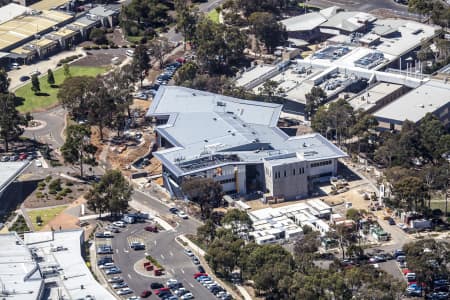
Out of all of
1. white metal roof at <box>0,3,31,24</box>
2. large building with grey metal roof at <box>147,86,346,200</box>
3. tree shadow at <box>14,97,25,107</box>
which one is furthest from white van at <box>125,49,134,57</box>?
large building with grey metal roof at <box>147,86,346,200</box>

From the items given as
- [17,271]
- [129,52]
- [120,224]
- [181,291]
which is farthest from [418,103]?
[17,271]

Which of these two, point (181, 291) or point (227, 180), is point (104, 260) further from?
point (227, 180)

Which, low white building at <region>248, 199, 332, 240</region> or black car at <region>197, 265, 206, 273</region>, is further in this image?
low white building at <region>248, 199, 332, 240</region>

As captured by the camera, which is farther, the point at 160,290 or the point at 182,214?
the point at 182,214

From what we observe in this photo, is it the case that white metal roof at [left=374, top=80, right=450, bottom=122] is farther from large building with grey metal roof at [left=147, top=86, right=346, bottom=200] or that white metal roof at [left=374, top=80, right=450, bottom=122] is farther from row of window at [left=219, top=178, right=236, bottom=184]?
row of window at [left=219, top=178, right=236, bottom=184]

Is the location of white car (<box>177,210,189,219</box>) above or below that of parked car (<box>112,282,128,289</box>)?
below

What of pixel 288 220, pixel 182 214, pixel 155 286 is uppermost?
pixel 155 286
